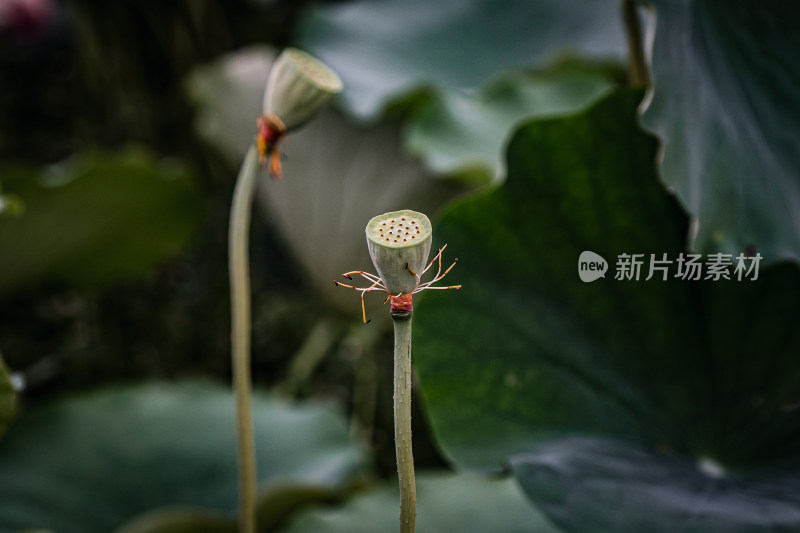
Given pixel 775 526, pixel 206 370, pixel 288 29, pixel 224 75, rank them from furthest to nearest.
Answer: pixel 288 29 → pixel 206 370 → pixel 224 75 → pixel 775 526

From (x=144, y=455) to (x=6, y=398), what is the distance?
1.44ft

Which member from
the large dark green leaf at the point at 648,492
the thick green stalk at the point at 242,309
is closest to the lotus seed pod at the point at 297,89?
the thick green stalk at the point at 242,309

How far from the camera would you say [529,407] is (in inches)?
19.5

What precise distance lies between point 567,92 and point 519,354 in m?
0.57

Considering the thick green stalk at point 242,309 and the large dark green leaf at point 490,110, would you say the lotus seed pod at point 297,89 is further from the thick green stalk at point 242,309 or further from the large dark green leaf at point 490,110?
the large dark green leaf at point 490,110

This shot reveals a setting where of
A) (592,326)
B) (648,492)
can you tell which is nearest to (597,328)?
(592,326)

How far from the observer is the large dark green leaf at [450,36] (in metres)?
1.03

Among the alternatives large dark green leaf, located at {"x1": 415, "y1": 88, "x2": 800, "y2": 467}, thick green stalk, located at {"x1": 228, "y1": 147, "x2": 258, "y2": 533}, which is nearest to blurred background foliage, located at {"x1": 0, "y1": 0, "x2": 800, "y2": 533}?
large dark green leaf, located at {"x1": 415, "y1": 88, "x2": 800, "y2": 467}

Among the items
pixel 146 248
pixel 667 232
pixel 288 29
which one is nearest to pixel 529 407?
pixel 667 232

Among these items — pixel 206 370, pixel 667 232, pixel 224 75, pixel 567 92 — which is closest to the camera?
pixel 667 232

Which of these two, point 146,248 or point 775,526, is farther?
point 146,248

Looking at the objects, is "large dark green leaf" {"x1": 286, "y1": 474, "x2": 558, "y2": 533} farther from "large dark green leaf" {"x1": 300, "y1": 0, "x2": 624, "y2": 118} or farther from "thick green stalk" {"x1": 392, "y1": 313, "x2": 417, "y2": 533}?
"large dark green leaf" {"x1": 300, "y1": 0, "x2": 624, "y2": 118}

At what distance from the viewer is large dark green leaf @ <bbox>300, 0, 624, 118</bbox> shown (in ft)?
3.37

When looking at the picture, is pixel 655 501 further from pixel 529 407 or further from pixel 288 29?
pixel 288 29
